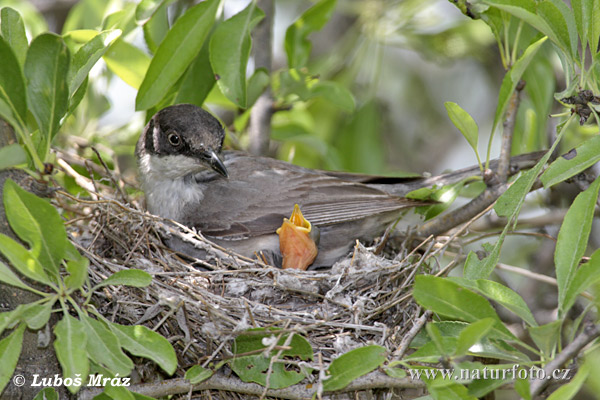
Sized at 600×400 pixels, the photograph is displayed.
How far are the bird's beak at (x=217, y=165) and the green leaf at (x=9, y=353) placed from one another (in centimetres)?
198

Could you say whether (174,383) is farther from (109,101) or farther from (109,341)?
(109,101)

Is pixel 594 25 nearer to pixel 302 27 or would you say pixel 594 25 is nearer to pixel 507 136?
pixel 507 136

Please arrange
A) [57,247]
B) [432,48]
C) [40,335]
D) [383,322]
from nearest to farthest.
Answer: [57,247]
[40,335]
[383,322]
[432,48]

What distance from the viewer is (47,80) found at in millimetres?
2596

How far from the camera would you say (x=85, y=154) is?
196 inches

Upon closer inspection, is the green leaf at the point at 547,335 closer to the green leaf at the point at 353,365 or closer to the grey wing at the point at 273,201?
the green leaf at the point at 353,365

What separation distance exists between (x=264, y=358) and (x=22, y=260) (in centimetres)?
114

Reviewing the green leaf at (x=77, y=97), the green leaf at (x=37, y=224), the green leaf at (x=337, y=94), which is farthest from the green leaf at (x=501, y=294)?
the green leaf at (x=337, y=94)

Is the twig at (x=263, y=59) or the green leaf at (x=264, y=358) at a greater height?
the twig at (x=263, y=59)

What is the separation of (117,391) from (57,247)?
0.60m

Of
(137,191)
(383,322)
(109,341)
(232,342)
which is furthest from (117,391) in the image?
(137,191)

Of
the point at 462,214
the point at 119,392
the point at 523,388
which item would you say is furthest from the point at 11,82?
the point at 462,214

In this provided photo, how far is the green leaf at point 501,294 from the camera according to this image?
2381 millimetres

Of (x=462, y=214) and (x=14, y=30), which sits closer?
(x=14, y=30)
